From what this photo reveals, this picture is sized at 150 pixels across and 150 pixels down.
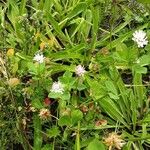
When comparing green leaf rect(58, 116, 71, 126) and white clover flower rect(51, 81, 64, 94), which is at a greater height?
white clover flower rect(51, 81, 64, 94)

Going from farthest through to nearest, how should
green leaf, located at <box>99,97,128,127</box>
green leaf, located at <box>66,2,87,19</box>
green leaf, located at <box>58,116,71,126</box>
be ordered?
green leaf, located at <box>66,2,87,19</box> < green leaf, located at <box>99,97,128,127</box> < green leaf, located at <box>58,116,71,126</box>

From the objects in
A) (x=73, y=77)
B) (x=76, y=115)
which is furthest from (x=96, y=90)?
(x=76, y=115)

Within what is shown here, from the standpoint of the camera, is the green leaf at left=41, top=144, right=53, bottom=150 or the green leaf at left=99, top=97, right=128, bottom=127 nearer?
the green leaf at left=41, top=144, right=53, bottom=150

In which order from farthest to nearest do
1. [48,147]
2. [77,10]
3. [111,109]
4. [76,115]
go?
[77,10] → [111,109] → [48,147] → [76,115]

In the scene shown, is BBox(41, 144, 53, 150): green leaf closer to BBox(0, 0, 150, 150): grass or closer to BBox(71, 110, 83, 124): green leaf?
BBox(0, 0, 150, 150): grass

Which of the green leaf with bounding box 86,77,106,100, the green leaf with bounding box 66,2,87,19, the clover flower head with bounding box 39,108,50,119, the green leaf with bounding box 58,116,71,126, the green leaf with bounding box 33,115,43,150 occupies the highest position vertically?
the green leaf with bounding box 66,2,87,19

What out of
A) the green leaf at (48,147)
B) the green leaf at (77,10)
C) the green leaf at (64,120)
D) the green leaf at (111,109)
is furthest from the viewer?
the green leaf at (77,10)

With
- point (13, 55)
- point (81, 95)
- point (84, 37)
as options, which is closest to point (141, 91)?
point (81, 95)

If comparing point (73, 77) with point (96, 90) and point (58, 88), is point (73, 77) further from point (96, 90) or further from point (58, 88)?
point (58, 88)

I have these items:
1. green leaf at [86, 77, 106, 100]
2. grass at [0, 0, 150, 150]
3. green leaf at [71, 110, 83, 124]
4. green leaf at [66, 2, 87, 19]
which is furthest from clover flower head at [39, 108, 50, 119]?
green leaf at [66, 2, 87, 19]

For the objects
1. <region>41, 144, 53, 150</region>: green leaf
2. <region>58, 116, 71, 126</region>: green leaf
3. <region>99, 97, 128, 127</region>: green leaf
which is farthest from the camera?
<region>99, 97, 128, 127</region>: green leaf

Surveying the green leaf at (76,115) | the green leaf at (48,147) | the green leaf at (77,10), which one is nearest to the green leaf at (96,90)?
the green leaf at (76,115)

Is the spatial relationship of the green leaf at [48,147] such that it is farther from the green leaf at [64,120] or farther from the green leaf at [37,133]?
the green leaf at [64,120]
